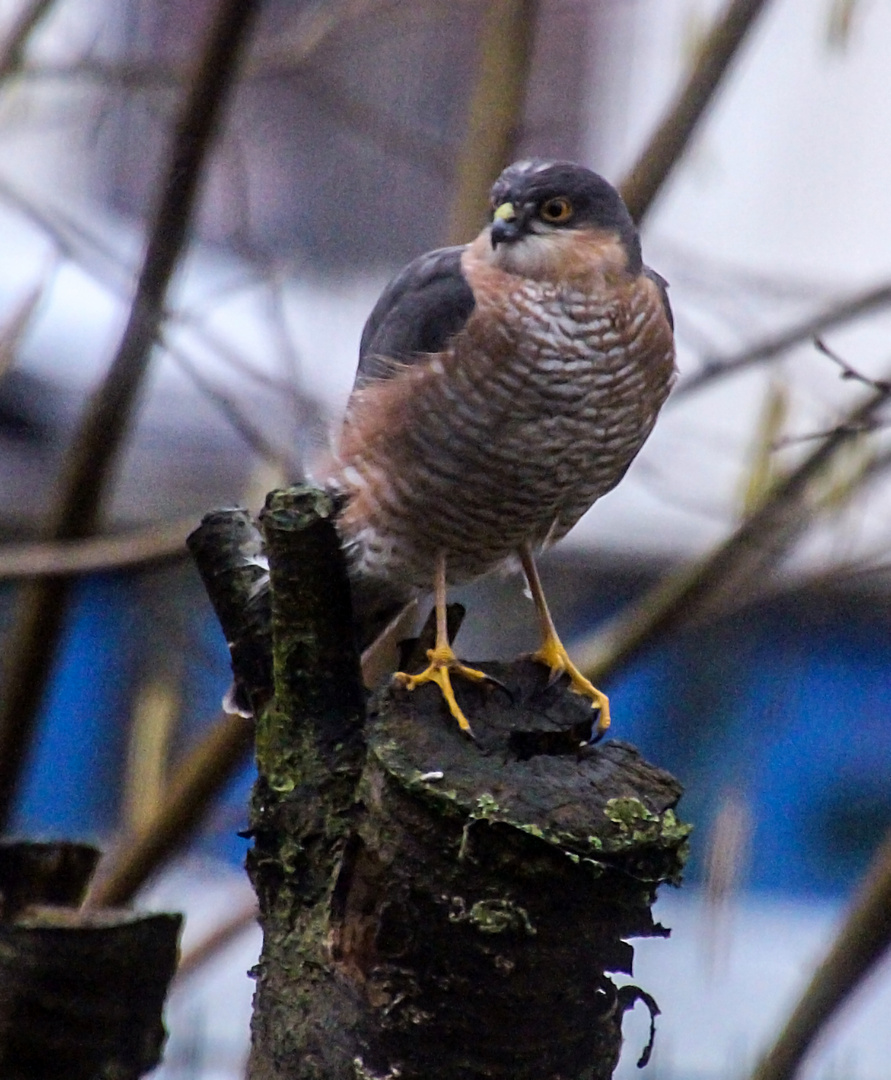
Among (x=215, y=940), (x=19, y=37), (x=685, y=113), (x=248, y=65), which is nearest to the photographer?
(x=685, y=113)

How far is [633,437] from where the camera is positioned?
6.40 ft

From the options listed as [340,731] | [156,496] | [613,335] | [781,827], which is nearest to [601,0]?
[156,496]

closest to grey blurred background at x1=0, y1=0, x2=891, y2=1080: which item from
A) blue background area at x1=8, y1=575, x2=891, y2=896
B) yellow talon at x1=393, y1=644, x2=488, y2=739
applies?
blue background area at x1=8, y1=575, x2=891, y2=896

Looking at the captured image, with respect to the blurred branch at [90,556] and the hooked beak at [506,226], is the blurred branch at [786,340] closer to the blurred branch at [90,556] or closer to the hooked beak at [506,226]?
the hooked beak at [506,226]

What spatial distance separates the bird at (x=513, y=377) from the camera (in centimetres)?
189

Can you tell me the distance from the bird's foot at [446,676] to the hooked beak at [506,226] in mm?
608

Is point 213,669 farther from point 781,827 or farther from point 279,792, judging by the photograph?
point 781,827

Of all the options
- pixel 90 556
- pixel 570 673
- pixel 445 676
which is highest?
pixel 90 556

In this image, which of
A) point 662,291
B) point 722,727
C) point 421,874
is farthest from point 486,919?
point 722,727

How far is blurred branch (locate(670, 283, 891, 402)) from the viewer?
2.53 metres

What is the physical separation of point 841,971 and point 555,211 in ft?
4.84

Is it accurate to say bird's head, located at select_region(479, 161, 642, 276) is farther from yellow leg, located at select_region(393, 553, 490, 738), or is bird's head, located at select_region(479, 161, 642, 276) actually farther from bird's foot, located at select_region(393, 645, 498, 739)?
bird's foot, located at select_region(393, 645, 498, 739)

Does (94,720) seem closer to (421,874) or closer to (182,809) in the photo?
(182,809)

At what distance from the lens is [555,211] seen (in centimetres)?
195
